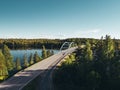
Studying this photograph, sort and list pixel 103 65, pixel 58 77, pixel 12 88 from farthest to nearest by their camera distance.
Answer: pixel 103 65, pixel 58 77, pixel 12 88

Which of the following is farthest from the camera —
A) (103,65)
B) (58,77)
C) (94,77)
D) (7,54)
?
(7,54)

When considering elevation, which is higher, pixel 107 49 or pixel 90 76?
pixel 107 49

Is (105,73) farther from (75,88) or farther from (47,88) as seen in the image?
(47,88)

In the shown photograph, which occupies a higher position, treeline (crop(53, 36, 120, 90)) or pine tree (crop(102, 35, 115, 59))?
pine tree (crop(102, 35, 115, 59))

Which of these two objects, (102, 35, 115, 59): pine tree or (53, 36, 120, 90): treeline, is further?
(102, 35, 115, 59): pine tree

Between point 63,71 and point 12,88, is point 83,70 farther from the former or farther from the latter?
point 12,88

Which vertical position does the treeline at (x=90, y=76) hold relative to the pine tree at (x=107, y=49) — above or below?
below

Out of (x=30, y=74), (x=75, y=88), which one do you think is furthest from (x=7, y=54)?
(x=75, y=88)

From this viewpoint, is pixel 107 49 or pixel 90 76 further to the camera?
pixel 107 49

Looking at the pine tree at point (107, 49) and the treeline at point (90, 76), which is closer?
the treeline at point (90, 76)

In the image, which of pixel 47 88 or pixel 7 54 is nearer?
pixel 47 88

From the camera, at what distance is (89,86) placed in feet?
186

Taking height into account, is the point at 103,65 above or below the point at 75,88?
above

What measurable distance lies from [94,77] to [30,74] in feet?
48.2
